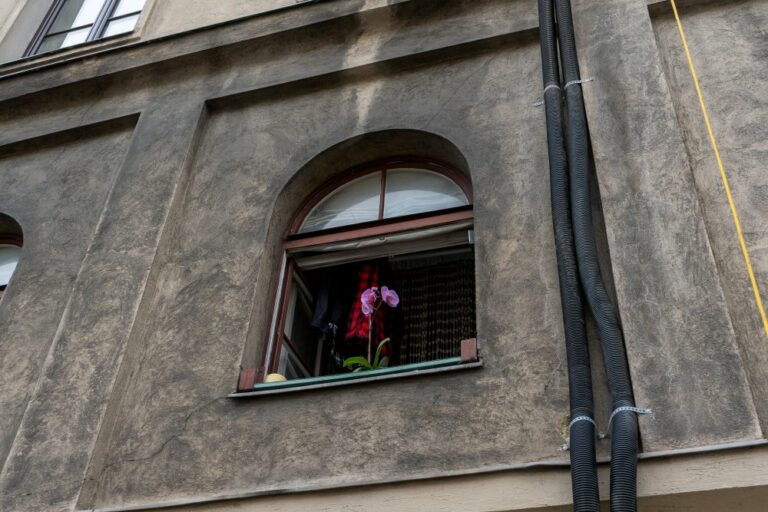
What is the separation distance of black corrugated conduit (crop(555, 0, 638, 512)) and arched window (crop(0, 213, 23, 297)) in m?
5.16

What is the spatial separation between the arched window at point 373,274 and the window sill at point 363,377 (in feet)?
1.35

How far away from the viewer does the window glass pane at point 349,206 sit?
299 inches

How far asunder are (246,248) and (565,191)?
2534mm

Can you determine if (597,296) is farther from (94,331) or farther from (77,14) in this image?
(77,14)

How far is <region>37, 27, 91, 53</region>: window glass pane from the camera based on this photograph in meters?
11.0

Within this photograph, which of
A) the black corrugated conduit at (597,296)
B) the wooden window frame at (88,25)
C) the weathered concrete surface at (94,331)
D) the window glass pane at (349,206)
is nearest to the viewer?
the black corrugated conduit at (597,296)

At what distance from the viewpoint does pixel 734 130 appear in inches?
250

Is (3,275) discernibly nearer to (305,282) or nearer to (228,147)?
(228,147)

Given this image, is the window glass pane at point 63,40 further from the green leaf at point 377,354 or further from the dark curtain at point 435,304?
the green leaf at point 377,354

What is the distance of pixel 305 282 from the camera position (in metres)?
7.43

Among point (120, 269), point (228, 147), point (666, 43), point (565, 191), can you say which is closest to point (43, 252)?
point (120, 269)

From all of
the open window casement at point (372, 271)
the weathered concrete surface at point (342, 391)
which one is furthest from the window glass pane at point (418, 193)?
the weathered concrete surface at point (342, 391)

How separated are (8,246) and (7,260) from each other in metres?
0.17

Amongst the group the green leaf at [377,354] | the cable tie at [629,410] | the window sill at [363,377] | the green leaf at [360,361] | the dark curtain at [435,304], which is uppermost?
the dark curtain at [435,304]
